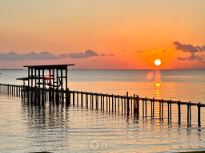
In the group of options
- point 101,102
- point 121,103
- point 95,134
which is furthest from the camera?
point 121,103

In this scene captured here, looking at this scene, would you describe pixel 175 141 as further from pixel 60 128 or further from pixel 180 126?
pixel 60 128

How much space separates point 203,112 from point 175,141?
20.3 meters

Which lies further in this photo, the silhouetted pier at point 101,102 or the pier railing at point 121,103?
the silhouetted pier at point 101,102

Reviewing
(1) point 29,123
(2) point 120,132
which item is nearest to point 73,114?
(1) point 29,123

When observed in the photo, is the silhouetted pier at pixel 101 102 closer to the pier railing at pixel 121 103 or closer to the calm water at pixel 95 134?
the pier railing at pixel 121 103

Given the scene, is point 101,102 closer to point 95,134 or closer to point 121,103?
point 121,103

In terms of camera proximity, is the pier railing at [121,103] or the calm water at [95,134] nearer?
the calm water at [95,134]

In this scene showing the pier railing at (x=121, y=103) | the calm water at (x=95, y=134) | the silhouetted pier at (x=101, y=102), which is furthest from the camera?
the silhouetted pier at (x=101, y=102)

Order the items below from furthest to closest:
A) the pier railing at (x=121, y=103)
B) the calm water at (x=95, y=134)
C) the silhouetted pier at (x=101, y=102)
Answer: the silhouetted pier at (x=101, y=102), the pier railing at (x=121, y=103), the calm water at (x=95, y=134)

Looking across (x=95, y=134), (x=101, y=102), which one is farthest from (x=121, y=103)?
(x=95, y=134)

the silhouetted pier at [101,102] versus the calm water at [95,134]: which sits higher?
the silhouetted pier at [101,102]

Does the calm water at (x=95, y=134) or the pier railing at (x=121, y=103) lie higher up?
the pier railing at (x=121, y=103)

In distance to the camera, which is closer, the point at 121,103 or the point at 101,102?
the point at 101,102

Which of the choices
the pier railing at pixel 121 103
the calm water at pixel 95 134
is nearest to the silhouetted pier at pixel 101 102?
the pier railing at pixel 121 103
